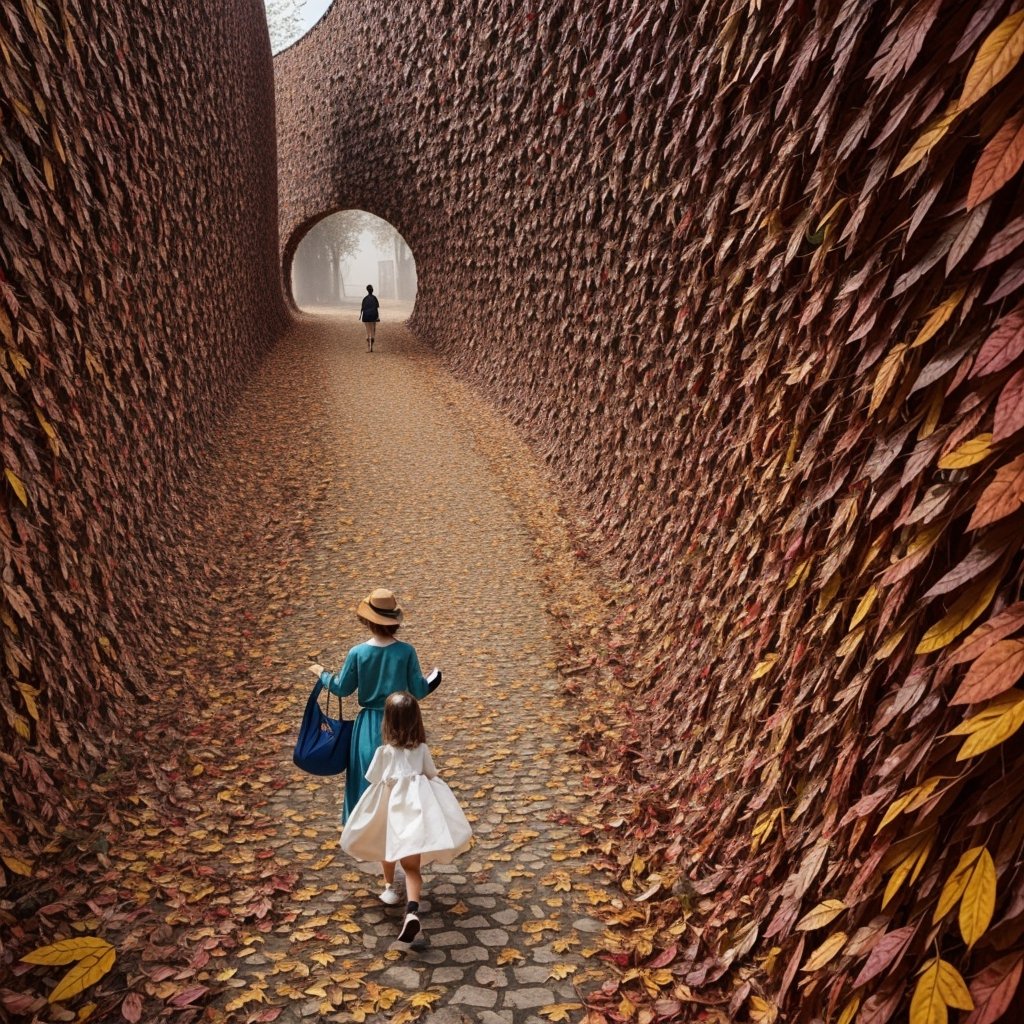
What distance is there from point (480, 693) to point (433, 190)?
43.9 ft

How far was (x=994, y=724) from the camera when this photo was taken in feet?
7.05

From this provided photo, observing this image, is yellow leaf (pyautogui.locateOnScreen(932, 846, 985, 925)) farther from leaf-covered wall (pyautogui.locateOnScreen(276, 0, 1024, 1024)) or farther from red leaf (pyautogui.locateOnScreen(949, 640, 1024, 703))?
red leaf (pyautogui.locateOnScreen(949, 640, 1024, 703))

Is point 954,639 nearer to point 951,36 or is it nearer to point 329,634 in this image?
point 951,36

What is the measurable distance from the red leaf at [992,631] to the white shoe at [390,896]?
3.20m

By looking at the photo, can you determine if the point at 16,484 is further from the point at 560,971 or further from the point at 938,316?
the point at 938,316

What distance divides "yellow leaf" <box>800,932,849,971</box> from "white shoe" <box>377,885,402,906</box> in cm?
222

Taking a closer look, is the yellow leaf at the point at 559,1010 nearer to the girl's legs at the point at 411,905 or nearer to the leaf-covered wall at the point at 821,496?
the leaf-covered wall at the point at 821,496

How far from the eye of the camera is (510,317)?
13133 millimetres

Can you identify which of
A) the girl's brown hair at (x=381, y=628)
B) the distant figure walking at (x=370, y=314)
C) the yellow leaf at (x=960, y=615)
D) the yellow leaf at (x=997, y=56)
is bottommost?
the yellow leaf at (x=960, y=615)

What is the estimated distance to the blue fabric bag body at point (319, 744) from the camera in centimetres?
422

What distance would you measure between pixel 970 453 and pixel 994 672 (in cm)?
69

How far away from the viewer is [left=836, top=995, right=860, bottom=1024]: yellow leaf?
8.54 feet

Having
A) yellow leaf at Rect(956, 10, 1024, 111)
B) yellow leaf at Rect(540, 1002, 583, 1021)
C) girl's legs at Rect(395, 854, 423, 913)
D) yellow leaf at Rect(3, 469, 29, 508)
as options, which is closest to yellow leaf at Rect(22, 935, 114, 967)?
girl's legs at Rect(395, 854, 423, 913)

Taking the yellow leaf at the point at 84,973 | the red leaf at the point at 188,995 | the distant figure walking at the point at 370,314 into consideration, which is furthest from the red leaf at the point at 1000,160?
the distant figure walking at the point at 370,314
